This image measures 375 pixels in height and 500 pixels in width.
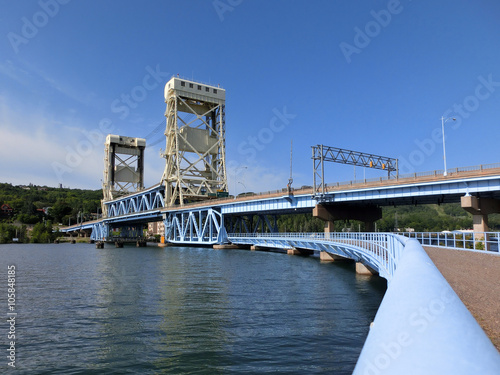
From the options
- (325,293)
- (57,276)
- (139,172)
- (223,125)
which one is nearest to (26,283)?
(57,276)

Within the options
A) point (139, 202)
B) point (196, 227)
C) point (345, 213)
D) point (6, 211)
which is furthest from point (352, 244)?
point (6, 211)

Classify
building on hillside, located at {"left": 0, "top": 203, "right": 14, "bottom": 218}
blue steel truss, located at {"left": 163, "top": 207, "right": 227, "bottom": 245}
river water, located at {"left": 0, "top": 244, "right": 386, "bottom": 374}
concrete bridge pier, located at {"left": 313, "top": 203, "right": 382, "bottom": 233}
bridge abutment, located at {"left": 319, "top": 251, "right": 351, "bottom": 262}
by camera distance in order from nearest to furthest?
river water, located at {"left": 0, "top": 244, "right": 386, "bottom": 374} → bridge abutment, located at {"left": 319, "top": 251, "right": 351, "bottom": 262} → concrete bridge pier, located at {"left": 313, "top": 203, "right": 382, "bottom": 233} → blue steel truss, located at {"left": 163, "top": 207, "right": 227, "bottom": 245} → building on hillside, located at {"left": 0, "top": 203, "right": 14, "bottom": 218}

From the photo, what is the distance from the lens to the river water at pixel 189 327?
35.9ft

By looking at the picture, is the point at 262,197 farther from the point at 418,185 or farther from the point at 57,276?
the point at 57,276

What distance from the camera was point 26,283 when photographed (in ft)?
90.3

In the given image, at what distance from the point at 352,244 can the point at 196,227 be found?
55.5 m

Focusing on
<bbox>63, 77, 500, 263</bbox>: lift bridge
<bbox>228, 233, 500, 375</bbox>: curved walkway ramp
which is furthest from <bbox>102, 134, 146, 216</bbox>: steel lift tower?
<bbox>228, 233, 500, 375</bbox>: curved walkway ramp

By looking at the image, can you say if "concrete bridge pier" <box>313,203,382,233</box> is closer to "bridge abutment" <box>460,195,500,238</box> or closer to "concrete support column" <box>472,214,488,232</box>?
"bridge abutment" <box>460,195,500,238</box>

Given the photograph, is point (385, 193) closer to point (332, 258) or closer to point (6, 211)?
point (332, 258)

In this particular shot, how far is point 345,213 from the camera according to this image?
6000 cm

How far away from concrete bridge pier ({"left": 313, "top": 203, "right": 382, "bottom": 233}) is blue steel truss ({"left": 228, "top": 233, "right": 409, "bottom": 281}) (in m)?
2.73

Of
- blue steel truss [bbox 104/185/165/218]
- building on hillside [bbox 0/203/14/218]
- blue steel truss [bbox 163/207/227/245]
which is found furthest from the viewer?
building on hillside [bbox 0/203/14/218]

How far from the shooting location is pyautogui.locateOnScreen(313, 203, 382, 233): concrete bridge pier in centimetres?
5697

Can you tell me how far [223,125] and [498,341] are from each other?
338 ft
